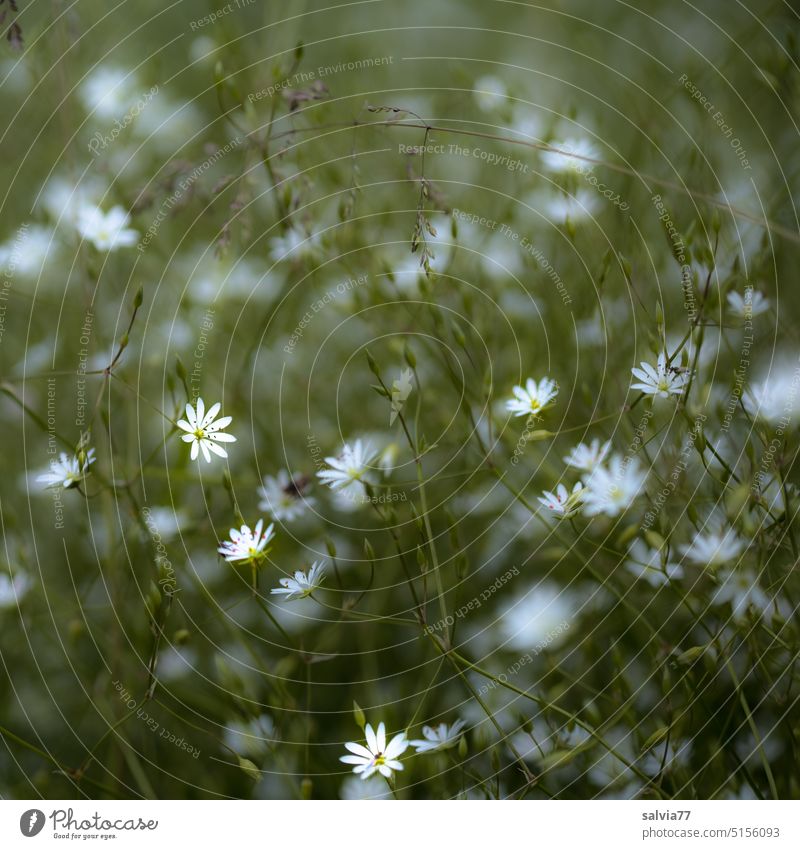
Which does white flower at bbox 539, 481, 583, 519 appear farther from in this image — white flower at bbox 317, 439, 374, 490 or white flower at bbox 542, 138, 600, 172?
white flower at bbox 542, 138, 600, 172

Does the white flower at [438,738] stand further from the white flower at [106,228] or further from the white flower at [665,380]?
the white flower at [106,228]

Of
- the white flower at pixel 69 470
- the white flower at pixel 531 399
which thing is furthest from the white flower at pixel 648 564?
the white flower at pixel 69 470

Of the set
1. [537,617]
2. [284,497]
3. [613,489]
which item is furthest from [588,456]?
[284,497]

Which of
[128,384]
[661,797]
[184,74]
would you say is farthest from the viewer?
[184,74]

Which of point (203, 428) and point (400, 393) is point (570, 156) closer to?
point (400, 393)

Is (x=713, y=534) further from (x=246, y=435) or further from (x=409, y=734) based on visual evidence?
(x=246, y=435)

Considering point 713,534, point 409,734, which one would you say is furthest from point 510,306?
point 409,734
